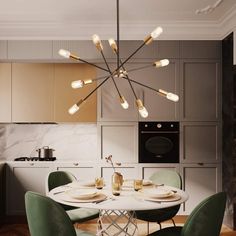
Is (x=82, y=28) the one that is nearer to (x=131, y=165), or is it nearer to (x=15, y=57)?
(x=15, y=57)

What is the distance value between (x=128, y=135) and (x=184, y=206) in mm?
1189

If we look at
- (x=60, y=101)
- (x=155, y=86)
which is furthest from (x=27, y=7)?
(x=155, y=86)

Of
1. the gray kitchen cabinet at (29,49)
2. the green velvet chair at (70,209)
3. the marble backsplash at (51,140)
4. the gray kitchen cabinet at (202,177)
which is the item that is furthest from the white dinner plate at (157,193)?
the gray kitchen cabinet at (29,49)

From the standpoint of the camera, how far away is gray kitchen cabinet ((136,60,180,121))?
14.8 feet

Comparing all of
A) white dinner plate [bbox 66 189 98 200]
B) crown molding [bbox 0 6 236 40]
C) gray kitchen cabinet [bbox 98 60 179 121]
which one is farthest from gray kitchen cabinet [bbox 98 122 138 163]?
white dinner plate [bbox 66 189 98 200]

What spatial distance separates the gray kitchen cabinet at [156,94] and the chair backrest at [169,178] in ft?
3.62

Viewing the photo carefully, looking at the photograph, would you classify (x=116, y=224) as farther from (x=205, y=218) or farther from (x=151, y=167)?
(x=151, y=167)

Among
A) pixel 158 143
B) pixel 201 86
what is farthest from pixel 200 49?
pixel 158 143

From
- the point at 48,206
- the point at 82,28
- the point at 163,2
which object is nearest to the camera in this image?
the point at 48,206

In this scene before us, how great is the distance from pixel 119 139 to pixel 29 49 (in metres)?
1.70

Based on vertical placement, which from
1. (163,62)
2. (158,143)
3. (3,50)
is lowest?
(158,143)

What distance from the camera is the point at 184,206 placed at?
176 inches

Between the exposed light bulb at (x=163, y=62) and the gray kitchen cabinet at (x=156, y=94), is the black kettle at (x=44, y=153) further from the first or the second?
the exposed light bulb at (x=163, y=62)

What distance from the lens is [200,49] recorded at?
4.53 m
